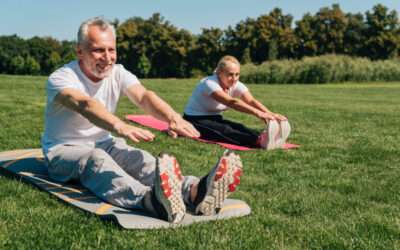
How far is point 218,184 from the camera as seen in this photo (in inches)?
124

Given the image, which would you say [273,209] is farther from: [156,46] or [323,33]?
[156,46]

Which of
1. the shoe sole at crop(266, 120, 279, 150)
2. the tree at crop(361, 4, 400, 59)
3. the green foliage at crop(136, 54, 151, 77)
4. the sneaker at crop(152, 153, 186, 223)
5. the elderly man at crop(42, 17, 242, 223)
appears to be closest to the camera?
the sneaker at crop(152, 153, 186, 223)

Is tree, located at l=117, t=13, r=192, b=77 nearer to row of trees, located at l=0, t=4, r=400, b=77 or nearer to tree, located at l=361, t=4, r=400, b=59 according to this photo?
row of trees, located at l=0, t=4, r=400, b=77

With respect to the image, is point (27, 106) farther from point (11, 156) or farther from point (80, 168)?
point (80, 168)

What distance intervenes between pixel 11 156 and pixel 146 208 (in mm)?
2251

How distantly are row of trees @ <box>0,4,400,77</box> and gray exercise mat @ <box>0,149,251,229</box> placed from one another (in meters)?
44.0


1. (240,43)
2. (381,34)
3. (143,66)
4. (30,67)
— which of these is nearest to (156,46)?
(143,66)

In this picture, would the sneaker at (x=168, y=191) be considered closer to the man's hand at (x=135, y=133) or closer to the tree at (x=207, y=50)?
the man's hand at (x=135, y=133)

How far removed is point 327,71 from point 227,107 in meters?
28.2

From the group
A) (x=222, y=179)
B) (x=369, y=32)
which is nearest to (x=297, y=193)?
(x=222, y=179)

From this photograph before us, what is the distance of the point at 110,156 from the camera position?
3.78m

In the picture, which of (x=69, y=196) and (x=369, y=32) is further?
(x=369, y=32)

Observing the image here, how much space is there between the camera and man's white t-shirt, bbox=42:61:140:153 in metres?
3.76

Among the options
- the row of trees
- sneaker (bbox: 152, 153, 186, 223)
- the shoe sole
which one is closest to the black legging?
the shoe sole
